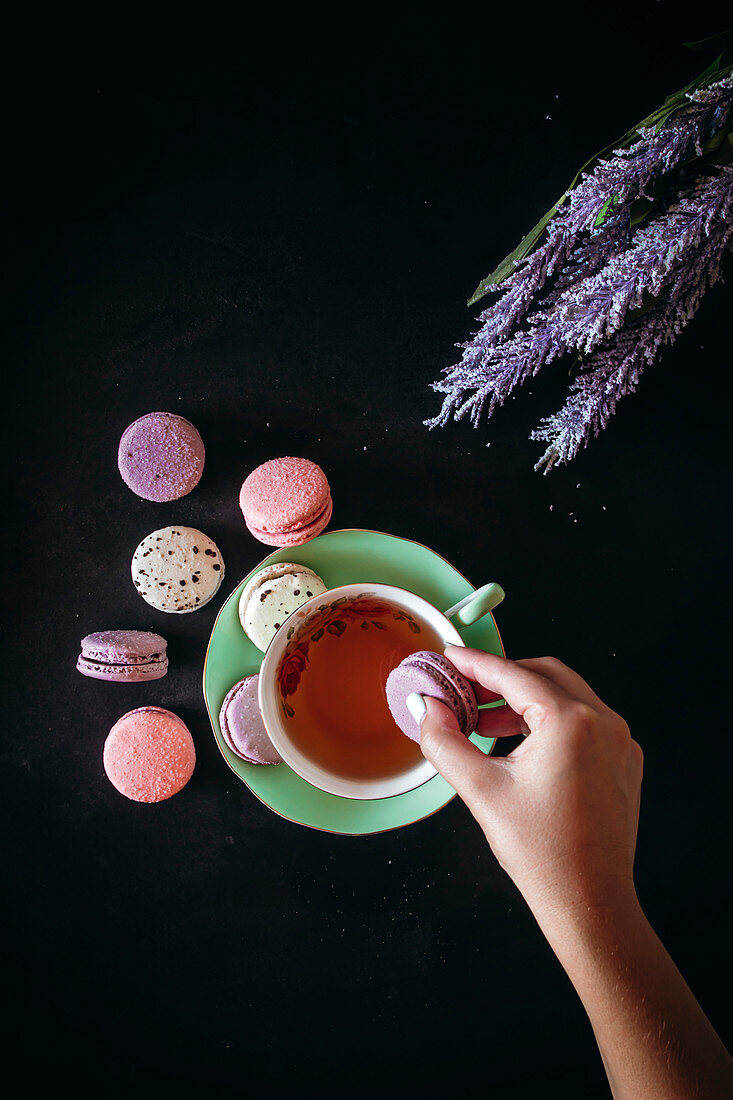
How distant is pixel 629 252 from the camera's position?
0.85m

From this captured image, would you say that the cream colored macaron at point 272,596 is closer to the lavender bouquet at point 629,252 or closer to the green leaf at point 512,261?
the lavender bouquet at point 629,252

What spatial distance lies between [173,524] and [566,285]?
76 centimetres

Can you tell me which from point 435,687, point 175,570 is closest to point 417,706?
point 435,687

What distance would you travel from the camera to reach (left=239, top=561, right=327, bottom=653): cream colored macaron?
1009mm

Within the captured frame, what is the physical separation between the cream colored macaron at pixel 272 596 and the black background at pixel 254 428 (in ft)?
0.45

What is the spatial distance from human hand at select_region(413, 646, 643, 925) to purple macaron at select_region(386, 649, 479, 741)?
38 millimetres

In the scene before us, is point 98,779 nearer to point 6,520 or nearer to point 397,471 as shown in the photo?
point 6,520

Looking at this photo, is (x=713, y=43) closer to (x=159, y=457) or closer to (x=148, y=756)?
(x=159, y=457)

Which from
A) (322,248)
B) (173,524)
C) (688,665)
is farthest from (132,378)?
(688,665)

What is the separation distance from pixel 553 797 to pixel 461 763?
4.2 inches

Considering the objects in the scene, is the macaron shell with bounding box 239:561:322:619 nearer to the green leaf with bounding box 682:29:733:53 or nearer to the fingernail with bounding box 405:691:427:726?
the fingernail with bounding box 405:691:427:726

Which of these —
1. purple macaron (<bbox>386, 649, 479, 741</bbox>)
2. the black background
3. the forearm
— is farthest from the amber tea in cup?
the forearm

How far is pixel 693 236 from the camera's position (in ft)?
2.73

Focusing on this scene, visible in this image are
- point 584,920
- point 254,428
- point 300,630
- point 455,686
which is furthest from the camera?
point 254,428
